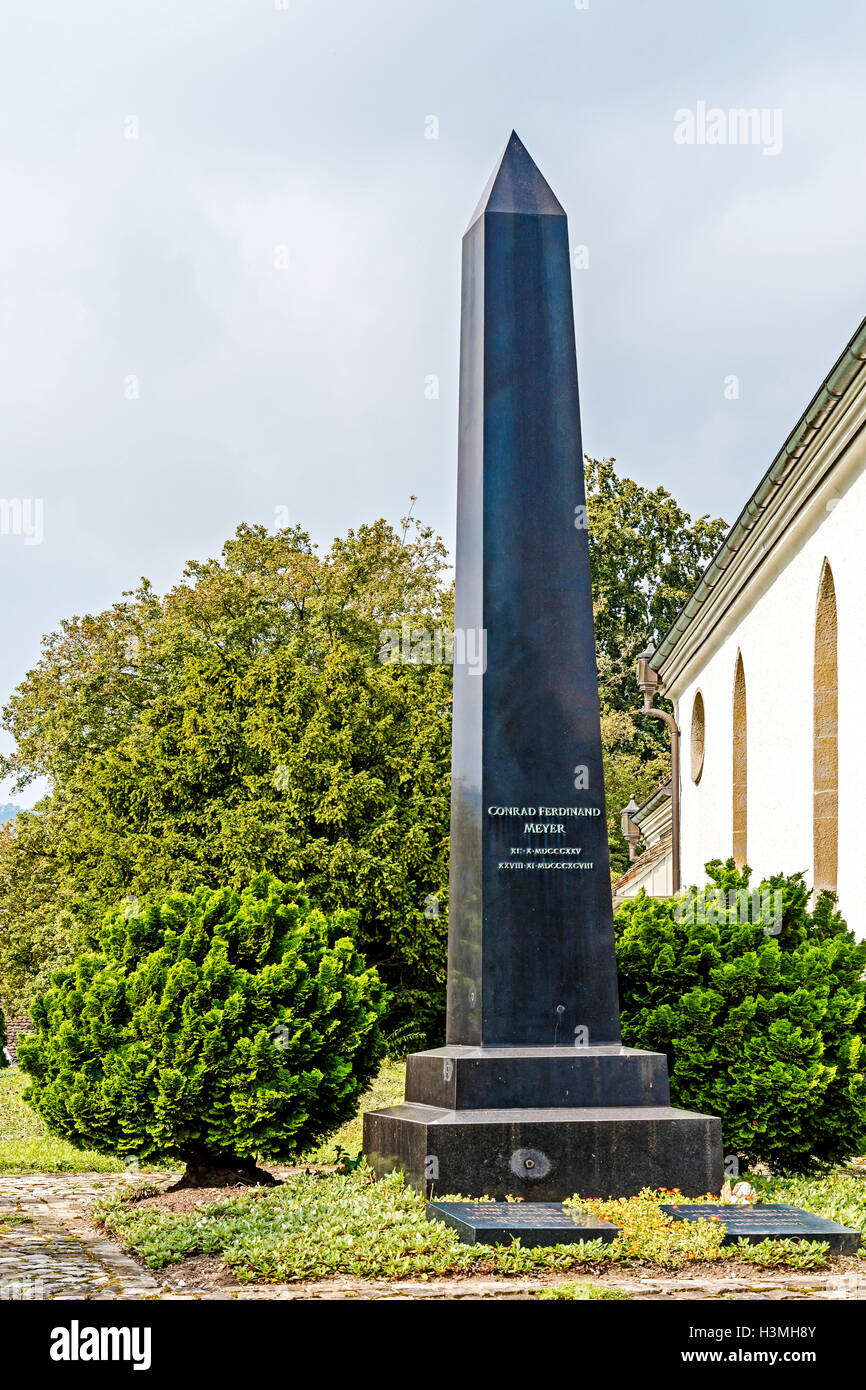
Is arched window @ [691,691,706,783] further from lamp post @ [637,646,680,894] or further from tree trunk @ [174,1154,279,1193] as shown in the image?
tree trunk @ [174,1154,279,1193]

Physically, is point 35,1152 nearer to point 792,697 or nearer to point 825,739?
point 825,739

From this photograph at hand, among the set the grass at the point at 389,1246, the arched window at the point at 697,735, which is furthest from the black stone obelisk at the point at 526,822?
the arched window at the point at 697,735

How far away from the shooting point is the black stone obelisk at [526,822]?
24.0 feet

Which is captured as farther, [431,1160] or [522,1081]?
[522,1081]

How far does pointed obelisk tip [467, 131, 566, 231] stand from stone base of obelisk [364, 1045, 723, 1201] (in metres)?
5.39

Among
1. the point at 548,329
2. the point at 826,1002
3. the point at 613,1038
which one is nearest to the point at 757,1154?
the point at 826,1002

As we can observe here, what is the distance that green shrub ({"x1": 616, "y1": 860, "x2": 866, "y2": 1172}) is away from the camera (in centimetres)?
883

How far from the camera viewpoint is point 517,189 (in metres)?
9.16

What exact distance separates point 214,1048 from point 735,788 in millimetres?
13298

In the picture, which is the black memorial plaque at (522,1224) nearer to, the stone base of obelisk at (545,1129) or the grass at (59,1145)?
the stone base of obelisk at (545,1129)

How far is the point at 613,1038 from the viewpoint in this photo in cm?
814

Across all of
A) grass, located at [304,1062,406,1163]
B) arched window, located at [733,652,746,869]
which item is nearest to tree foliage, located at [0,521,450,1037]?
grass, located at [304,1062,406,1163]
